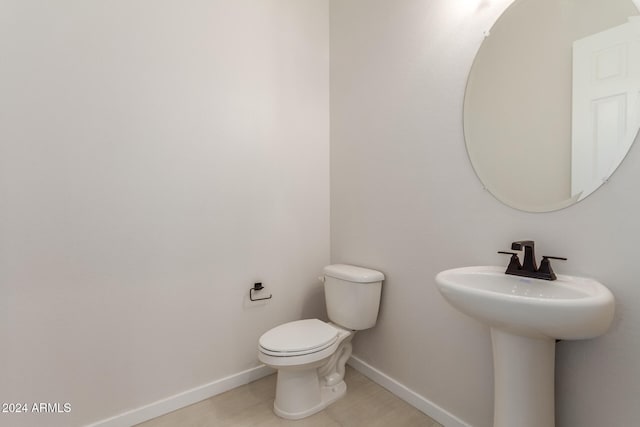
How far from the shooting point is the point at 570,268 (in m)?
1.10

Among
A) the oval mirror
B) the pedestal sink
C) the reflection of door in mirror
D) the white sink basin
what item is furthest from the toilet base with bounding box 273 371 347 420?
the reflection of door in mirror

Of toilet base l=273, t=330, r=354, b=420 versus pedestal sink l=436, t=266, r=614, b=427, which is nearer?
pedestal sink l=436, t=266, r=614, b=427

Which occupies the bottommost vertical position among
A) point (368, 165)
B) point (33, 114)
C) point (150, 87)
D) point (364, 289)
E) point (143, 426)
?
point (143, 426)

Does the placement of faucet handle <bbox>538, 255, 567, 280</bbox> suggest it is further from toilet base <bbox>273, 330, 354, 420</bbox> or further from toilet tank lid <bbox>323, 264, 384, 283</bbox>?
toilet base <bbox>273, 330, 354, 420</bbox>

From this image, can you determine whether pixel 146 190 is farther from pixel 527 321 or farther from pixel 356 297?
pixel 527 321

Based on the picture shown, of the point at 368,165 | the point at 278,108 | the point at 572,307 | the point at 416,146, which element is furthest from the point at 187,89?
the point at 572,307

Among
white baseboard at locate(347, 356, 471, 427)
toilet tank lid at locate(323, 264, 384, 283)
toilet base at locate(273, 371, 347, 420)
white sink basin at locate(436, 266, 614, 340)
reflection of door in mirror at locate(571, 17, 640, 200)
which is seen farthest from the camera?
toilet tank lid at locate(323, 264, 384, 283)

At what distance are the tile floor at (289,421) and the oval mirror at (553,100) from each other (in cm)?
122

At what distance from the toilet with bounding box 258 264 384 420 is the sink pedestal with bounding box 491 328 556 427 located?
810 mm

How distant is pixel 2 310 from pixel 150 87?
1.20m

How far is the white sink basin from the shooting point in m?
0.83

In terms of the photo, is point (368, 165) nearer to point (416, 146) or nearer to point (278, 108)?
point (416, 146)

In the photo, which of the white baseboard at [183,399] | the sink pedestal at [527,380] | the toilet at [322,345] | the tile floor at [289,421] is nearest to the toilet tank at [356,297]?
the toilet at [322,345]

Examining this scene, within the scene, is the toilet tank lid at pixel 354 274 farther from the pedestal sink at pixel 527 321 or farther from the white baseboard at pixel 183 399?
the white baseboard at pixel 183 399
